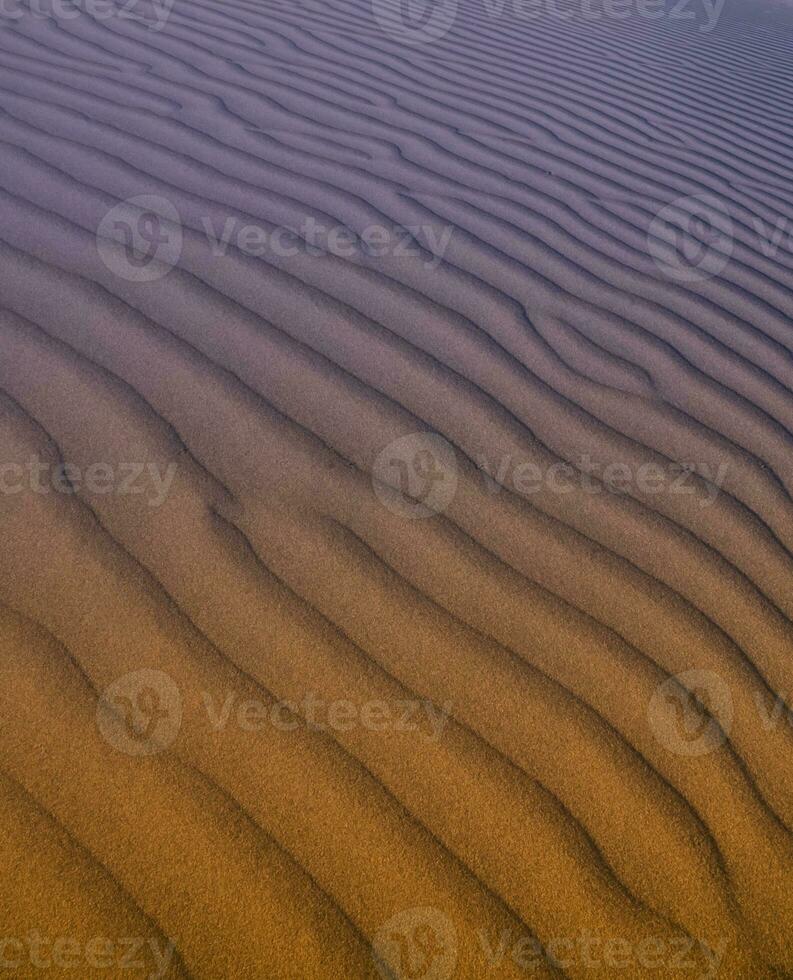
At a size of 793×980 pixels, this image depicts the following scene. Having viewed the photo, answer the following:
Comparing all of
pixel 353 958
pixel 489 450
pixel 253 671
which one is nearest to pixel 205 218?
pixel 489 450

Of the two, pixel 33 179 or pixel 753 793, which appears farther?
pixel 33 179

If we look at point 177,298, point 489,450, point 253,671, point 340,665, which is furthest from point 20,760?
point 177,298

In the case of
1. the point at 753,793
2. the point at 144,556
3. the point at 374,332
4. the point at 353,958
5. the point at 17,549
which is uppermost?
the point at 374,332

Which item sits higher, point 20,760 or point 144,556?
point 144,556

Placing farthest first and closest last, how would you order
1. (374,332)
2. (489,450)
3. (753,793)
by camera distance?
(374,332), (489,450), (753,793)

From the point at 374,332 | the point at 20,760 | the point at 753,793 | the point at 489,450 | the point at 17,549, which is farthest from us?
the point at 374,332

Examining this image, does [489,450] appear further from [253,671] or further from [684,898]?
[684,898]

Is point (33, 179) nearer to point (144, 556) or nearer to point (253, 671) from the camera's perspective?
point (144, 556)
